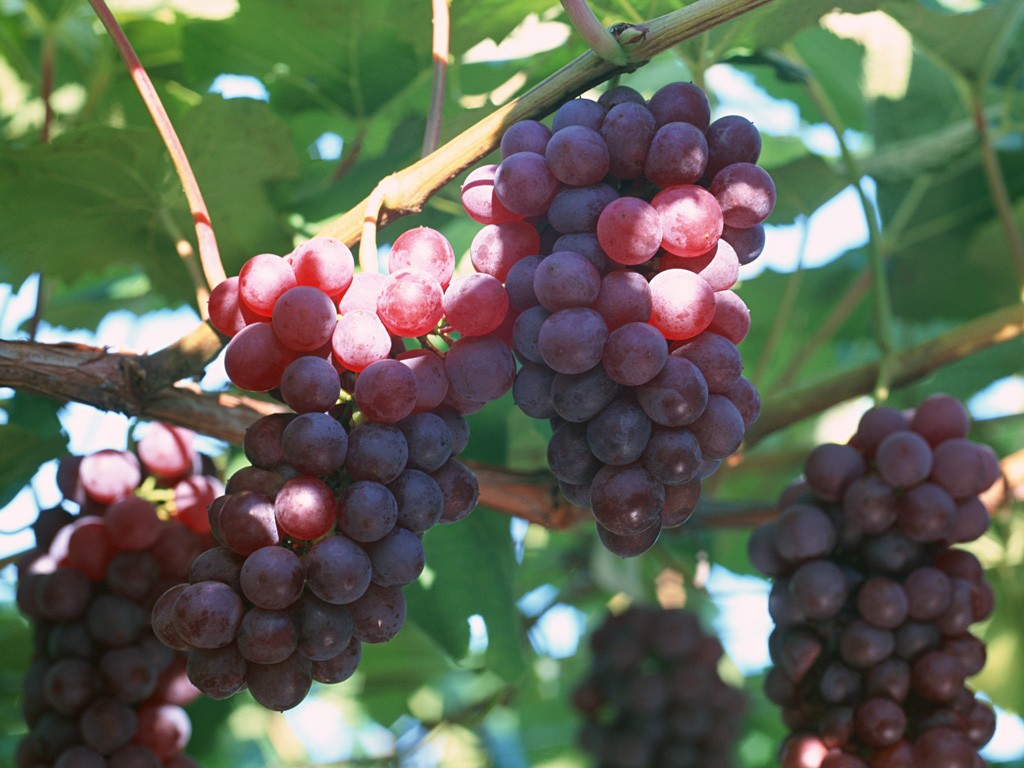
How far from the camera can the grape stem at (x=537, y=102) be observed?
81 cm

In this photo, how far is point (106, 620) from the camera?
1.09 metres

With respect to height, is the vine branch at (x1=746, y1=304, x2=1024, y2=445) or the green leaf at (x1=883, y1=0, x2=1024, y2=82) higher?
the green leaf at (x1=883, y1=0, x2=1024, y2=82)

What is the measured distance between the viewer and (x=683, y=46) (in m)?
1.19

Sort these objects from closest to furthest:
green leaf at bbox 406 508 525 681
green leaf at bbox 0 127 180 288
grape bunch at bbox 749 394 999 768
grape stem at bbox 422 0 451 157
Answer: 1. grape stem at bbox 422 0 451 157
2. grape bunch at bbox 749 394 999 768
3. green leaf at bbox 0 127 180 288
4. green leaf at bbox 406 508 525 681

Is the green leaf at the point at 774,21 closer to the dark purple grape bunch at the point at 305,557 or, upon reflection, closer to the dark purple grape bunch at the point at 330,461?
the dark purple grape bunch at the point at 330,461

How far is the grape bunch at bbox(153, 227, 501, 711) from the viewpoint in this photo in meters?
0.70

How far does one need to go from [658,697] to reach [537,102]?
1.20 metres

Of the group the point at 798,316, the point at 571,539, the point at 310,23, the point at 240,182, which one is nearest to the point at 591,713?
the point at 571,539

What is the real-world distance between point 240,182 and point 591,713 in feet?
3.68

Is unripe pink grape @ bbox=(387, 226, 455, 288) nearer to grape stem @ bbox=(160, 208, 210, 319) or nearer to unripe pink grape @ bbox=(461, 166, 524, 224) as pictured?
unripe pink grape @ bbox=(461, 166, 524, 224)

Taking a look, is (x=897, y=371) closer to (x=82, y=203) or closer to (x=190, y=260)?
(x=190, y=260)

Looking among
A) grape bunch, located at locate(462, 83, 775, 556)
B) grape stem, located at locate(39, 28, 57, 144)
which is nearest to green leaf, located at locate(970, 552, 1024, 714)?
grape bunch, located at locate(462, 83, 775, 556)

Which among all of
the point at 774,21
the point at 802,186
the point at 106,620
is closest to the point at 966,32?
the point at 802,186

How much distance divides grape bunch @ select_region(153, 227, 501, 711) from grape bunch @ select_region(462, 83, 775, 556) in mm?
55
